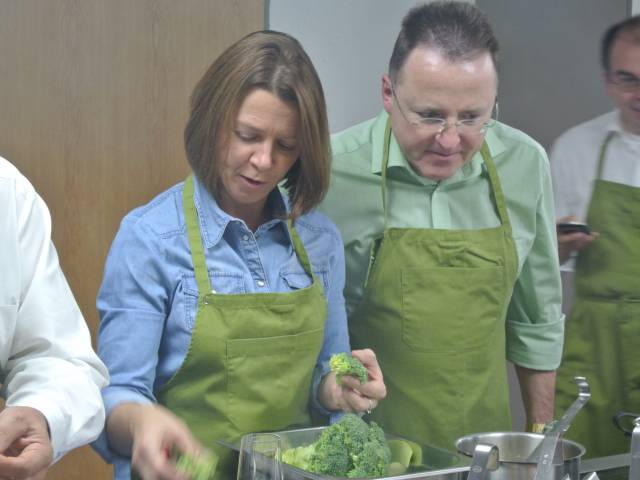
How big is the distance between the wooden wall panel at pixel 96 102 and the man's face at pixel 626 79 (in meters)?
1.11

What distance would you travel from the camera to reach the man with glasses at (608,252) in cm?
238

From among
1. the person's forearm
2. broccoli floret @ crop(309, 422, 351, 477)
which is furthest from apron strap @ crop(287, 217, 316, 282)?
the person's forearm

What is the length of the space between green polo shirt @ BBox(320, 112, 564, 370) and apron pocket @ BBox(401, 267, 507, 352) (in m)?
0.10

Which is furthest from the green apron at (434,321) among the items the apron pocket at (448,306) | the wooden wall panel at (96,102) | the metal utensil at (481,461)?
the wooden wall panel at (96,102)

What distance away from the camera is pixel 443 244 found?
2010 mm

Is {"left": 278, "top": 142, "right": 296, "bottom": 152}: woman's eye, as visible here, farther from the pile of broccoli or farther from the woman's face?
the pile of broccoli

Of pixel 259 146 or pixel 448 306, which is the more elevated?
pixel 259 146

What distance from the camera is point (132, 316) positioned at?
160 centimetres

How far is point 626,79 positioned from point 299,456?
1.38m

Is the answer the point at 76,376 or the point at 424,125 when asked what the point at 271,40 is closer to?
the point at 424,125

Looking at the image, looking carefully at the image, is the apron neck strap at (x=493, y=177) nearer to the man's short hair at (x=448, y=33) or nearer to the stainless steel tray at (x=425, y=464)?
the man's short hair at (x=448, y=33)

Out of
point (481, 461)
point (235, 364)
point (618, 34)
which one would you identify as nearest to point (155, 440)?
point (235, 364)

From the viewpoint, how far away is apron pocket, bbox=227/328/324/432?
5.50 ft

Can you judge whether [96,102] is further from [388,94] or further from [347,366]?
[347,366]
